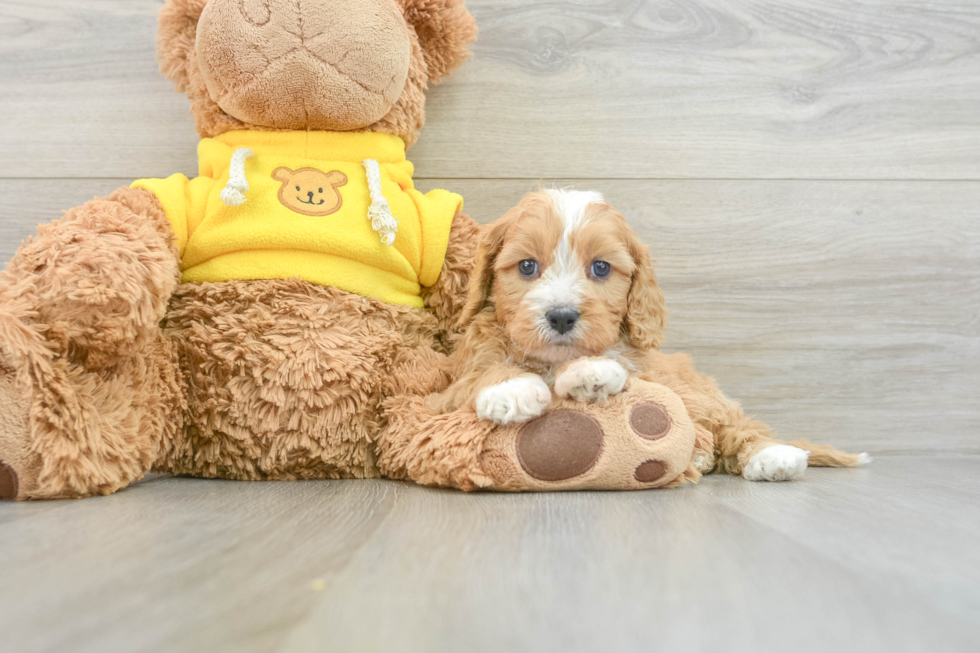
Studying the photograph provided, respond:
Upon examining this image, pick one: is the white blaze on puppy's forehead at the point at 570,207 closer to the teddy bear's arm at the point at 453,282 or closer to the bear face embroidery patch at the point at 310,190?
the teddy bear's arm at the point at 453,282

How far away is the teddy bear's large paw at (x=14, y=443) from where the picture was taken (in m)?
0.88

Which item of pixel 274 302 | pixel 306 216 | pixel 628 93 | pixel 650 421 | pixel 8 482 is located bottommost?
pixel 8 482

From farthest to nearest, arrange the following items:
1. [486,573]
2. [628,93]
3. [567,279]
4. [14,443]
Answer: [628,93], [567,279], [14,443], [486,573]

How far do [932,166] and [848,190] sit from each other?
0.63 feet

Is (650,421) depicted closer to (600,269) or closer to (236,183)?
(600,269)

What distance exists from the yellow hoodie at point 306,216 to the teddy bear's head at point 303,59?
5 cm

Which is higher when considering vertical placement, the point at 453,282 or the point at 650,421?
the point at 453,282

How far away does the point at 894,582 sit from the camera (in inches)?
24.4

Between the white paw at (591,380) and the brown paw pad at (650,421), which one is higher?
the white paw at (591,380)

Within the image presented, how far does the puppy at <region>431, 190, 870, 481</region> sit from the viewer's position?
974 mm

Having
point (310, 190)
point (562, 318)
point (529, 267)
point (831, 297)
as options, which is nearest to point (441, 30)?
point (310, 190)

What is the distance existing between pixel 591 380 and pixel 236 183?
625 millimetres

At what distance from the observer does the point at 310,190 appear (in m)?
1.15

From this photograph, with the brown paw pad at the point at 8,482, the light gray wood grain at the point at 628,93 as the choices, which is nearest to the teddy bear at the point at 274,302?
the brown paw pad at the point at 8,482
